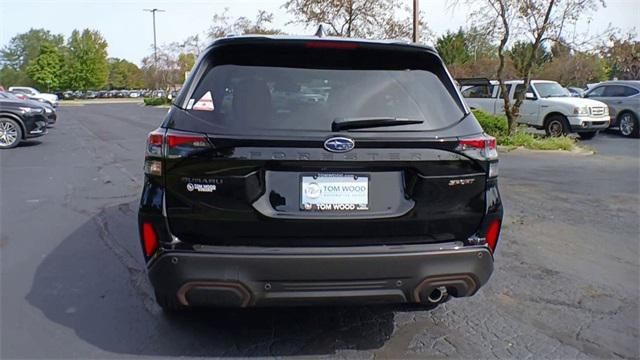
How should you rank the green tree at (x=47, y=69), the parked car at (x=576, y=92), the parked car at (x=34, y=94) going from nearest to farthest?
the parked car at (x=576, y=92) < the parked car at (x=34, y=94) < the green tree at (x=47, y=69)

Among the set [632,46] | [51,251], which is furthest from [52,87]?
[51,251]

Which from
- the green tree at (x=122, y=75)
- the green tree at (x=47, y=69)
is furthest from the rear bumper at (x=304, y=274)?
the green tree at (x=122, y=75)

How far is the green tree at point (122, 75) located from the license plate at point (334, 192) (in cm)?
10223

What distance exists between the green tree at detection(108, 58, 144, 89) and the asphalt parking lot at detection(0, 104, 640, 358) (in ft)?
326

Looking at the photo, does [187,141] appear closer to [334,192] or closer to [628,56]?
[334,192]

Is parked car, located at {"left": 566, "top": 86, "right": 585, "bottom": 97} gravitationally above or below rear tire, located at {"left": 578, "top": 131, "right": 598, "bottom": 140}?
above

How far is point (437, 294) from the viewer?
2.90 metres

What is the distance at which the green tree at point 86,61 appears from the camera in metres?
80.3

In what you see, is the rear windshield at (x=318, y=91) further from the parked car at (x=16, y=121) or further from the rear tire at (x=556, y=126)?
the rear tire at (x=556, y=126)

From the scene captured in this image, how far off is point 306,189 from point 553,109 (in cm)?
1491

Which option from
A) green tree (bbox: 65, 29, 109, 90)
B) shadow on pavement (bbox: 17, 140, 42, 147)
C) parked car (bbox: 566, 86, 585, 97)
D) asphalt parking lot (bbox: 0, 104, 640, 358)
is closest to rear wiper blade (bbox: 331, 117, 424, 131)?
asphalt parking lot (bbox: 0, 104, 640, 358)

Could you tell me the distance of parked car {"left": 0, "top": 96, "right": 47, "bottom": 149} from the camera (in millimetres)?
12961

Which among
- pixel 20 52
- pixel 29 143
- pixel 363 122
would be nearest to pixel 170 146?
pixel 363 122

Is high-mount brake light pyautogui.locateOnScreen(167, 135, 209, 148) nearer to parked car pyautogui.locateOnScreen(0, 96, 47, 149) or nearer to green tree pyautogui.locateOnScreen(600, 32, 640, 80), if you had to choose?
parked car pyautogui.locateOnScreen(0, 96, 47, 149)
